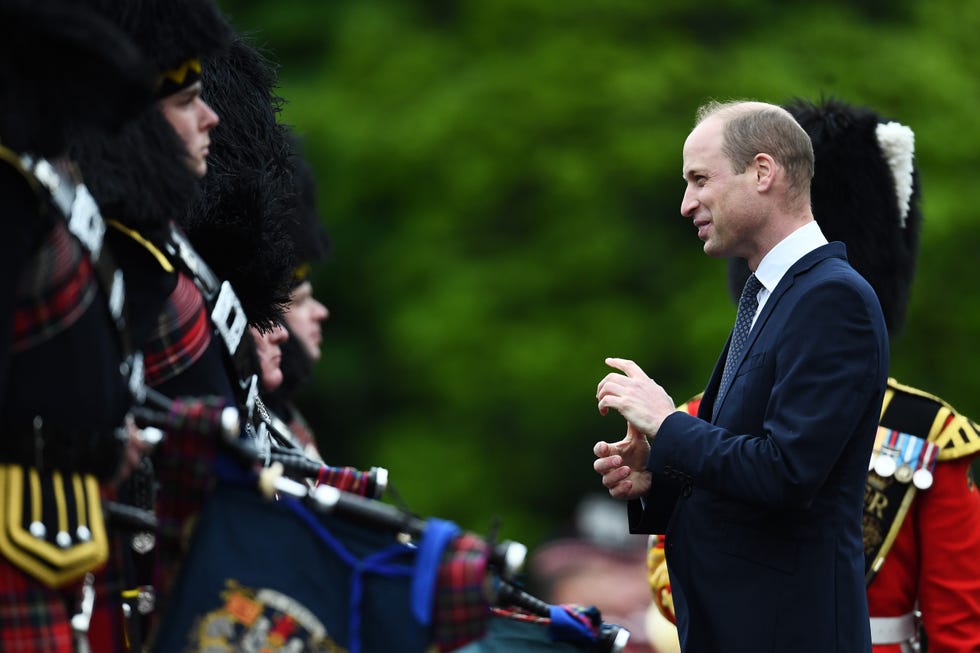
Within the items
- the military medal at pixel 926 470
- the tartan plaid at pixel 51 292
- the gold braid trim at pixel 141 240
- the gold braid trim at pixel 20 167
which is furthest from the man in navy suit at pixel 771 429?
the gold braid trim at pixel 20 167

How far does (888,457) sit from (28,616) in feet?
8.28

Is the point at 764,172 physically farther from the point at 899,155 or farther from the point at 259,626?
the point at 259,626

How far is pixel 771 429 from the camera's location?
12.8 feet

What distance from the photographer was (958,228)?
33.6 feet

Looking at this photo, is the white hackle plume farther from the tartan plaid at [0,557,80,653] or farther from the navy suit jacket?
the tartan plaid at [0,557,80,653]

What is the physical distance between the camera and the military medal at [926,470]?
15.5 feet

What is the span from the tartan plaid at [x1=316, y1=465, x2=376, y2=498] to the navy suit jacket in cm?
69

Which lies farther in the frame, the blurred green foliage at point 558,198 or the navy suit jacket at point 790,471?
the blurred green foliage at point 558,198

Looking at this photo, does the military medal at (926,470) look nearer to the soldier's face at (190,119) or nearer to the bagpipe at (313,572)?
the bagpipe at (313,572)

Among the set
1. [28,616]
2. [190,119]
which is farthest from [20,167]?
[28,616]

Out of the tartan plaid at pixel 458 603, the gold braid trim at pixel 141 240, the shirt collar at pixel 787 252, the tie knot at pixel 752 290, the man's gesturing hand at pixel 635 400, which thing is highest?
the shirt collar at pixel 787 252

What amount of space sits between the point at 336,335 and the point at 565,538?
4.41 meters

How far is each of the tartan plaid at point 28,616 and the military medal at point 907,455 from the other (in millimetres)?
2436

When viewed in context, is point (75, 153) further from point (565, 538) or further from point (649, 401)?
point (565, 538)
